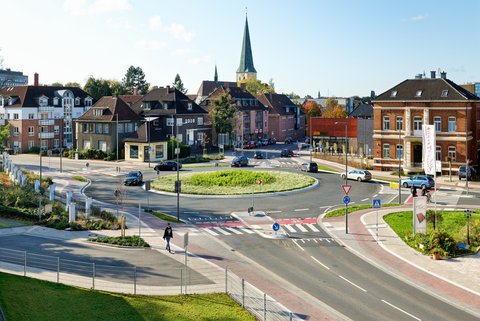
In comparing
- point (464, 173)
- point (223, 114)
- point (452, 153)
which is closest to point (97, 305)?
point (464, 173)

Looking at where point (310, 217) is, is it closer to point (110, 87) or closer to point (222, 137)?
point (222, 137)

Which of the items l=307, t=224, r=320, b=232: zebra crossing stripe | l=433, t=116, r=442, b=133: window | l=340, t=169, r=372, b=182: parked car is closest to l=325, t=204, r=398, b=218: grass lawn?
l=307, t=224, r=320, b=232: zebra crossing stripe

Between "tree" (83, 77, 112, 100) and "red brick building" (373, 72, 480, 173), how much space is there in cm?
7334

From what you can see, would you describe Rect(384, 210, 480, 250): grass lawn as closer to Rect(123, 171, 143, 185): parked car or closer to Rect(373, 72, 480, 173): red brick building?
Rect(373, 72, 480, 173): red brick building

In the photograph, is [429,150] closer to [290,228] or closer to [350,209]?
[350,209]

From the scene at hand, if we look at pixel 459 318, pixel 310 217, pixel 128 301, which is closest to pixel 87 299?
pixel 128 301

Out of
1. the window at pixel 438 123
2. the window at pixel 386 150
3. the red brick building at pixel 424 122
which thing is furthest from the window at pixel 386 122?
the window at pixel 438 123

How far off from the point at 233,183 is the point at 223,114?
46.6m

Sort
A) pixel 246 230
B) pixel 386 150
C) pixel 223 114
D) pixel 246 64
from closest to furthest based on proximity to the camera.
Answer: pixel 246 230 → pixel 386 150 → pixel 223 114 → pixel 246 64

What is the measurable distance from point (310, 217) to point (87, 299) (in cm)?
2404

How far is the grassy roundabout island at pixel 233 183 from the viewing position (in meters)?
53.8

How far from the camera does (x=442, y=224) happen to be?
3866 cm

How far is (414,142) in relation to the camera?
6756cm

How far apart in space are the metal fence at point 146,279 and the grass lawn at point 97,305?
906mm
